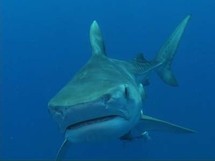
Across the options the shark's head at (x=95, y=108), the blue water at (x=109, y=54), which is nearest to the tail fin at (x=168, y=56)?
the shark's head at (x=95, y=108)

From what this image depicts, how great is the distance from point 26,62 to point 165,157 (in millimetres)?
3972

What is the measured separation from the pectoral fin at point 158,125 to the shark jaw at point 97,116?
762mm

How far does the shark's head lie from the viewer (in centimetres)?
229

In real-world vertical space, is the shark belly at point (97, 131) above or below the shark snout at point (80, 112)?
below

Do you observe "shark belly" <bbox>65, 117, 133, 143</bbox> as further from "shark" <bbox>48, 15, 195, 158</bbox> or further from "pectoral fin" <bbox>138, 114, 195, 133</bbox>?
"pectoral fin" <bbox>138, 114, 195, 133</bbox>

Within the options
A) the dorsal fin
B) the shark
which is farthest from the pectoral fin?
the dorsal fin

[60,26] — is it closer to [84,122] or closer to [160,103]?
[160,103]

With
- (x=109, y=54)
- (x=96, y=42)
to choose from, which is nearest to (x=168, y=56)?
(x=96, y=42)

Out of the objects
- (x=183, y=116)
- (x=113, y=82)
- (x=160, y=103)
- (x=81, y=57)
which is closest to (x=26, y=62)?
(x=81, y=57)

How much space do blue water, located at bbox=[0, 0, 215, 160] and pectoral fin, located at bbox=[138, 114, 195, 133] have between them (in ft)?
15.2

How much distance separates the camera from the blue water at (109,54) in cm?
862

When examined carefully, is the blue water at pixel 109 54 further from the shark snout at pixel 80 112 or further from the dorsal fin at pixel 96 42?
the shark snout at pixel 80 112

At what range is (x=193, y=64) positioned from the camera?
9.52 m

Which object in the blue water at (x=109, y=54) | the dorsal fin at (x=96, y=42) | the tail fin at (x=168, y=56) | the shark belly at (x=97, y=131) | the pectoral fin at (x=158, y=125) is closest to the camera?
the shark belly at (x=97, y=131)
